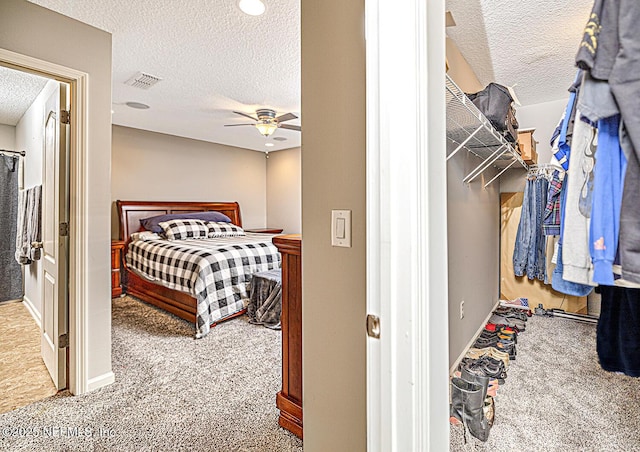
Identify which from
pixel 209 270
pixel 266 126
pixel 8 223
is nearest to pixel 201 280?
pixel 209 270

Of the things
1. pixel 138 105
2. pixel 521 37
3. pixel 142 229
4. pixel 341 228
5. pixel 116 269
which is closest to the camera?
pixel 341 228

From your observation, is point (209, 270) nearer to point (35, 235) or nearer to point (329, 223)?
point (35, 235)

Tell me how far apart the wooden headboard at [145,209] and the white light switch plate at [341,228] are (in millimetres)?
4608

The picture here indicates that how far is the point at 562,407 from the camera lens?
194 cm

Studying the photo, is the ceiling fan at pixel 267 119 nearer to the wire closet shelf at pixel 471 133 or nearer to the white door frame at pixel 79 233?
the white door frame at pixel 79 233

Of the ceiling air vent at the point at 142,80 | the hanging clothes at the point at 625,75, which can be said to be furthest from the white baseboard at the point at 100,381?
the hanging clothes at the point at 625,75

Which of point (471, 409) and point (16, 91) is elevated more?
point (16, 91)

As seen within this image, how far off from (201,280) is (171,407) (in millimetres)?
1365

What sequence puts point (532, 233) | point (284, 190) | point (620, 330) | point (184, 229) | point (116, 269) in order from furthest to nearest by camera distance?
point (284, 190) → point (184, 229) → point (116, 269) → point (532, 233) → point (620, 330)

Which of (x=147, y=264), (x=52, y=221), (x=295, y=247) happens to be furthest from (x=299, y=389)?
(x=147, y=264)

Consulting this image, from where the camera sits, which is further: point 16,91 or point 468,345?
point 16,91

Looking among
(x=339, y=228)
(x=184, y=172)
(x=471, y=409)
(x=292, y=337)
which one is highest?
(x=184, y=172)

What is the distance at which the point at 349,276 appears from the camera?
1.01 metres

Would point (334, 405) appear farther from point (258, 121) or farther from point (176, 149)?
point (176, 149)
